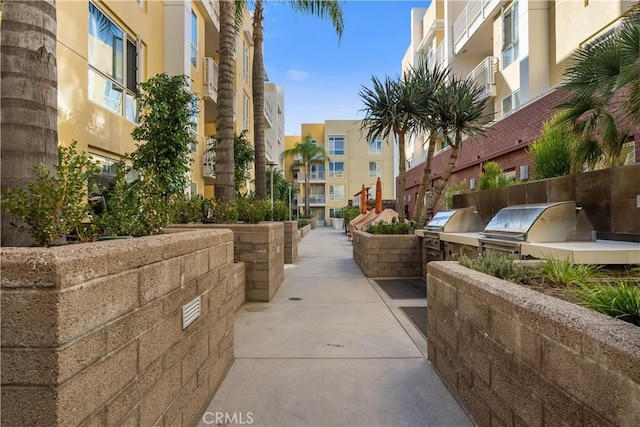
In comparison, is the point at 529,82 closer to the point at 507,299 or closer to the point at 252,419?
the point at 507,299

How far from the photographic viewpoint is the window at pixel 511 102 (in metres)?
14.6

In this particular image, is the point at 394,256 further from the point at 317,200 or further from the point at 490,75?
the point at 317,200

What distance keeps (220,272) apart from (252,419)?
1.29m

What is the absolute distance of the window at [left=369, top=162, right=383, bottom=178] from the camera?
4500 centimetres

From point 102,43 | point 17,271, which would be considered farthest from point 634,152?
point 102,43

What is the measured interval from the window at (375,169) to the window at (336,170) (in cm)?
366

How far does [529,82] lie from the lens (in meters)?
13.2

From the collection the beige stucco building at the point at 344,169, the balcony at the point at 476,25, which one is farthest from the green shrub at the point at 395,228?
the beige stucco building at the point at 344,169

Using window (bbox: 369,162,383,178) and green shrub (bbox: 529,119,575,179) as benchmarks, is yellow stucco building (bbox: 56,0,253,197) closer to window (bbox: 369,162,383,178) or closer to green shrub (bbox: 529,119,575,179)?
green shrub (bbox: 529,119,575,179)

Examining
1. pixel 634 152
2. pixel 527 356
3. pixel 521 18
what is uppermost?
pixel 521 18

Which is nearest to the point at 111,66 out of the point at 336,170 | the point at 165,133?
the point at 165,133

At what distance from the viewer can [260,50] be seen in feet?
38.7

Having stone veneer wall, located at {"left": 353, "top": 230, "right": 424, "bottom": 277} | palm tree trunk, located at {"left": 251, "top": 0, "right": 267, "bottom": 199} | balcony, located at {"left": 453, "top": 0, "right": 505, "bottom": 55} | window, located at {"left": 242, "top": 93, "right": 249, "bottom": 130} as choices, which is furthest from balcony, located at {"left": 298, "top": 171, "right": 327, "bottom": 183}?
stone veneer wall, located at {"left": 353, "top": 230, "right": 424, "bottom": 277}

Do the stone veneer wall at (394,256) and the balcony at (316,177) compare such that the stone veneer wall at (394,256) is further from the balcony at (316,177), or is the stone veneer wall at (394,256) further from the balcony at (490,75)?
the balcony at (316,177)
